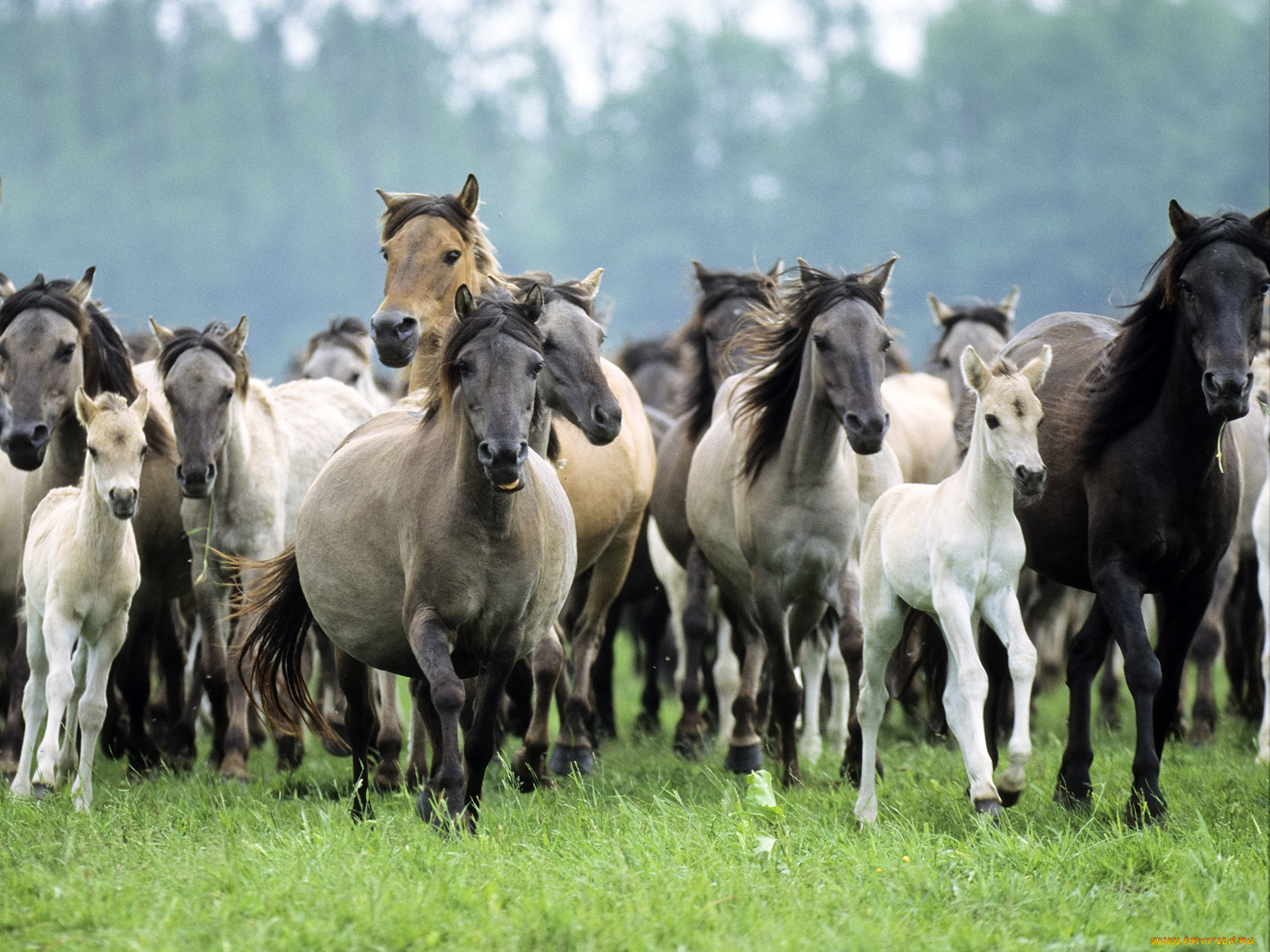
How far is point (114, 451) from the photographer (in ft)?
21.4

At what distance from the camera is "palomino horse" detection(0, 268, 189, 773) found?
7305 mm

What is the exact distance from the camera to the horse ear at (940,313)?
11133 millimetres

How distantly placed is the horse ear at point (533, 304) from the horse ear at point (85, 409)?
2.27 meters

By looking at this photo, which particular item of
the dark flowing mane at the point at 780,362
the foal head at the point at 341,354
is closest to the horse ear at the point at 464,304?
the dark flowing mane at the point at 780,362

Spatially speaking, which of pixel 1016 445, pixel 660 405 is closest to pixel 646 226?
pixel 660 405

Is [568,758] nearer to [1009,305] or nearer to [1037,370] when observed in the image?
[1037,370]

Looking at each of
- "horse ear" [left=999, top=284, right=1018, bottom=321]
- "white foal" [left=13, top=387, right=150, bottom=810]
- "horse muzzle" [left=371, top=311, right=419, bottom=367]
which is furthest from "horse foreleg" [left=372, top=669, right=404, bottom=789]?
"horse ear" [left=999, top=284, right=1018, bottom=321]

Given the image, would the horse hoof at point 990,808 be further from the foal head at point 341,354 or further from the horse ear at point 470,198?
the foal head at point 341,354

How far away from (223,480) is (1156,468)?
487 centimetres

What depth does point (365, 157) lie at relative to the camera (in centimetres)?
5166

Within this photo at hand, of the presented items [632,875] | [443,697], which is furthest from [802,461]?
[632,875]

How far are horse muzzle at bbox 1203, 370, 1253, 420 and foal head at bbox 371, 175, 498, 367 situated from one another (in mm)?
3481

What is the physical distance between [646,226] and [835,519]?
40.5 metres

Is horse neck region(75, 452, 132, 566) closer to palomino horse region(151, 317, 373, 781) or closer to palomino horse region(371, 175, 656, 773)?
palomino horse region(151, 317, 373, 781)
